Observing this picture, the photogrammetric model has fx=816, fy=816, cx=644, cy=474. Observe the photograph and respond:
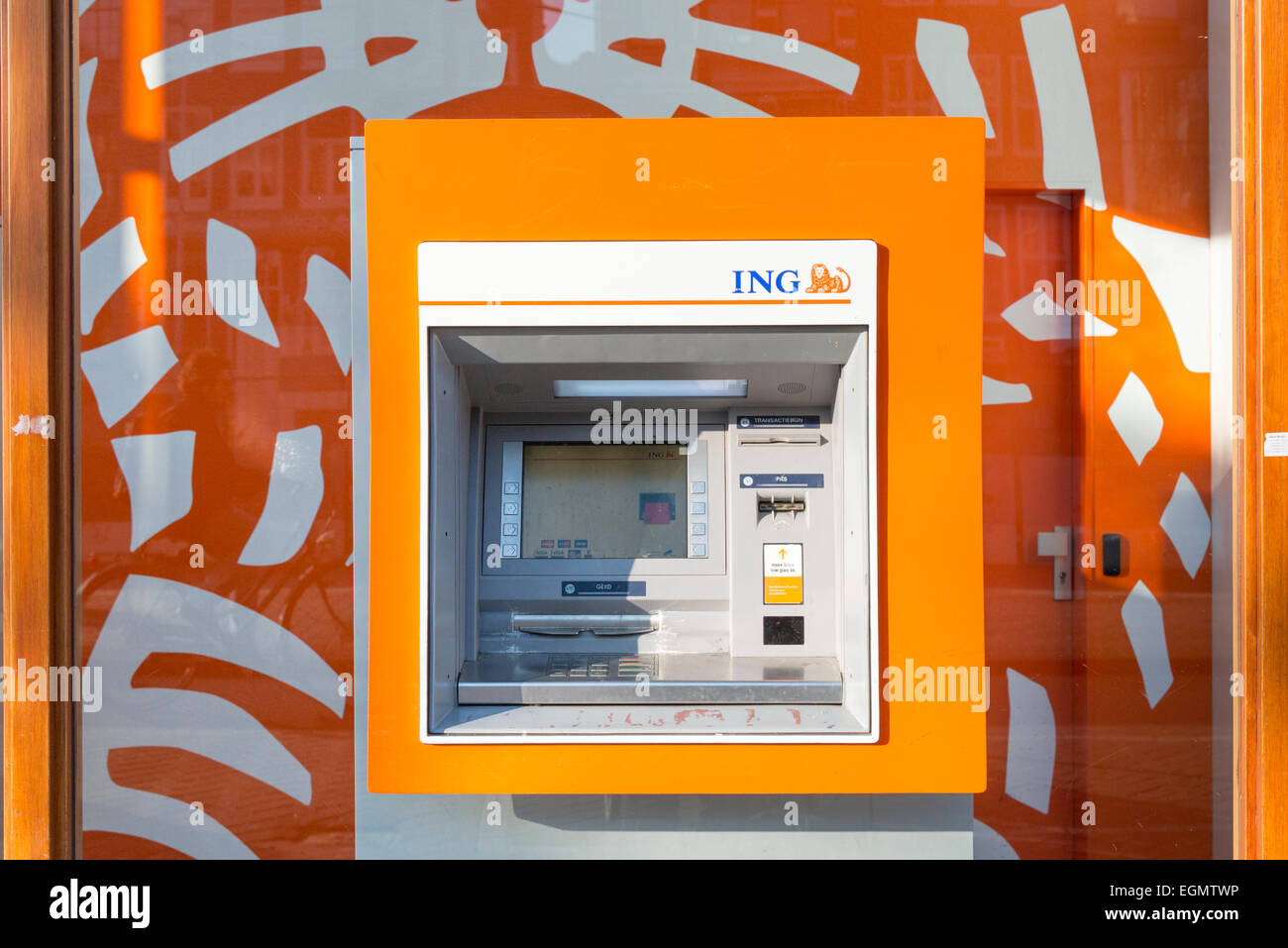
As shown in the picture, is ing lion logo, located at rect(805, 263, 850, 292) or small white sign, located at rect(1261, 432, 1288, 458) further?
small white sign, located at rect(1261, 432, 1288, 458)

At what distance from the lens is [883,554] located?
1.87m

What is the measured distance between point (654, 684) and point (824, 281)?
1.02 meters

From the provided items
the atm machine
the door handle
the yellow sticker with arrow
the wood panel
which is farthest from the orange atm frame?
the door handle

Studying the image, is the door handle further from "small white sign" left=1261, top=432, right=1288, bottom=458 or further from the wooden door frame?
the wooden door frame

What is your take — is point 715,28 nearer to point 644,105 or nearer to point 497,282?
point 644,105

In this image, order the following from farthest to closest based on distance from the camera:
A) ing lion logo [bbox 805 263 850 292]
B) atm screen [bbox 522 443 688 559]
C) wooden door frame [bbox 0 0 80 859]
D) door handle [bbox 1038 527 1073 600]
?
door handle [bbox 1038 527 1073 600] < atm screen [bbox 522 443 688 559] < wooden door frame [bbox 0 0 80 859] < ing lion logo [bbox 805 263 850 292]

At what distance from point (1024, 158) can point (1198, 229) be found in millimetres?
689

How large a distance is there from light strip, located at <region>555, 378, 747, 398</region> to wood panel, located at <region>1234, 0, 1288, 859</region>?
52.8 inches

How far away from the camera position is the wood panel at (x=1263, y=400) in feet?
6.81

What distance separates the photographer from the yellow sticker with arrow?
2.09m

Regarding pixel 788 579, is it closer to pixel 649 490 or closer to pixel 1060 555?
pixel 649 490

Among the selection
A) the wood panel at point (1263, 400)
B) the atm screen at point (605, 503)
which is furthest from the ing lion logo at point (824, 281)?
the wood panel at point (1263, 400)

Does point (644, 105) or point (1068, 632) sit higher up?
point (644, 105)
